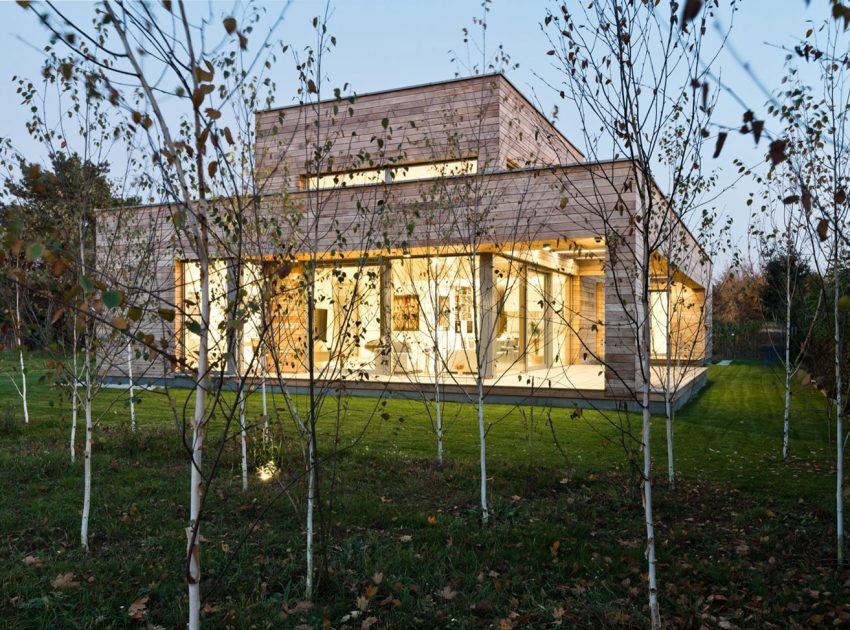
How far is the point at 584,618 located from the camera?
3377 millimetres

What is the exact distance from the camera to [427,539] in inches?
178

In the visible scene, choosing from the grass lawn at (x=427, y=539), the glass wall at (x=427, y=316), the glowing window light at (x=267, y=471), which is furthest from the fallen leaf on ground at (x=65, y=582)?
the glass wall at (x=427, y=316)

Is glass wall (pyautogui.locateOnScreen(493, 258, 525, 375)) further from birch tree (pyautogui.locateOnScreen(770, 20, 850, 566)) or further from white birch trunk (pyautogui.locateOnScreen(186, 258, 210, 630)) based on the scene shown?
white birch trunk (pyautogui.locateOnScreen(186, 258, 210, 630))

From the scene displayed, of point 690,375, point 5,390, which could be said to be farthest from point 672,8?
point 5,390

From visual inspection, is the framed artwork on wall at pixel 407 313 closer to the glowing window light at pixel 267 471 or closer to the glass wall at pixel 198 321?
the glass wall at pixel 198 321

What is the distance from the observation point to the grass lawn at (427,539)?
3.45 meters

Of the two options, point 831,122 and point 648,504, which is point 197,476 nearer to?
point 648,504

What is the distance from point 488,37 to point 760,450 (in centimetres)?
618

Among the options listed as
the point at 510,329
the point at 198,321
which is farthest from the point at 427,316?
the point at 198,321

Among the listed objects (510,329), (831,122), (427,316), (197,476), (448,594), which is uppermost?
(831,122)

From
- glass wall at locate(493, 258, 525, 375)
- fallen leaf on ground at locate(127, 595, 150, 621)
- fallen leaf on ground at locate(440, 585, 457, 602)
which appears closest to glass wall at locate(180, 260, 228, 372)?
fallen leaf on ground at locate(127, 595, 150, 621)

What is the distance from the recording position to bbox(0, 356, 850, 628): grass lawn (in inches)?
136

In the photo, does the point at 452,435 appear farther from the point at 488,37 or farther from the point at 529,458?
the point at 488,37

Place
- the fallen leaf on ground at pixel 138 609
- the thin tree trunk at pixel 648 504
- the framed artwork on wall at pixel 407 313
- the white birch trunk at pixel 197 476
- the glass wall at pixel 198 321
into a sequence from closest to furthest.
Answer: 1. the glass wall at pixel 198 321
2. the white birch trunk at pixel 197 476
3. the thin tree trunk at pixel 648 504
4. the fallen leaf on ground at pixel 138 609
5. the framed artwork on wall at pixel 407 313
